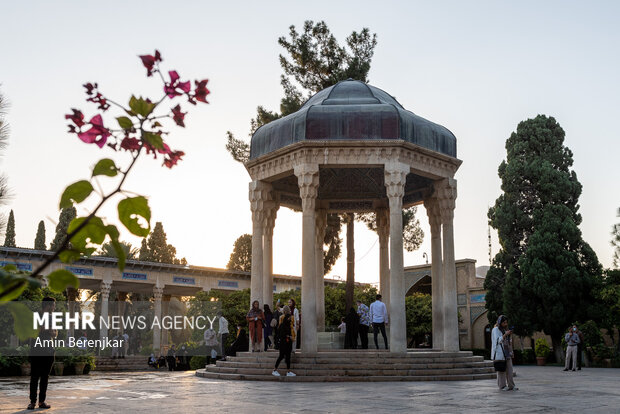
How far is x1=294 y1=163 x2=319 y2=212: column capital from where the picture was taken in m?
15.5

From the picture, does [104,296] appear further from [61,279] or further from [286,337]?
[61,279]

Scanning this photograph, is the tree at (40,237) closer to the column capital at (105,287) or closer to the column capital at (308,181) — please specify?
the column capital at (105,287)

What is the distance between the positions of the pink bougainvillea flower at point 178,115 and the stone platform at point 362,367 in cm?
1210

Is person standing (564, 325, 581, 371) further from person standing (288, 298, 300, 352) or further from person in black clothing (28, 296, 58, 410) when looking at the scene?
person in black clothing (28, 296, 58, 410)

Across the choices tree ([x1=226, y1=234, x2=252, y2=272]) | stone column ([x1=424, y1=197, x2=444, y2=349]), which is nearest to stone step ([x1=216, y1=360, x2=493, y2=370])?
stone column ([x1=424, y1=197, x2=444, y2=349])

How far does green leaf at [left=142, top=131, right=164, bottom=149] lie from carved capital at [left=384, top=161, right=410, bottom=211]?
14.0 meters

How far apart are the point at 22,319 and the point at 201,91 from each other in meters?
0.78

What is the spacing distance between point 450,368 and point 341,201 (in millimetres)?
7636

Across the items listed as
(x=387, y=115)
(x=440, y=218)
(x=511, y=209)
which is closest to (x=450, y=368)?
(x=440, y=218)

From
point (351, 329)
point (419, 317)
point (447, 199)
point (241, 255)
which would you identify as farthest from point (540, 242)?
point (241, 255)

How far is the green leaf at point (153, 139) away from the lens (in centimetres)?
167

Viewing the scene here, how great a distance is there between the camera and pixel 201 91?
5.80ft

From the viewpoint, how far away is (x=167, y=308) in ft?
160

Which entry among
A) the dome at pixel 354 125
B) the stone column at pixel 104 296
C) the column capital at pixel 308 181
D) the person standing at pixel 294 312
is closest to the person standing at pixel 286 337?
the person standing at pixel 294 312
